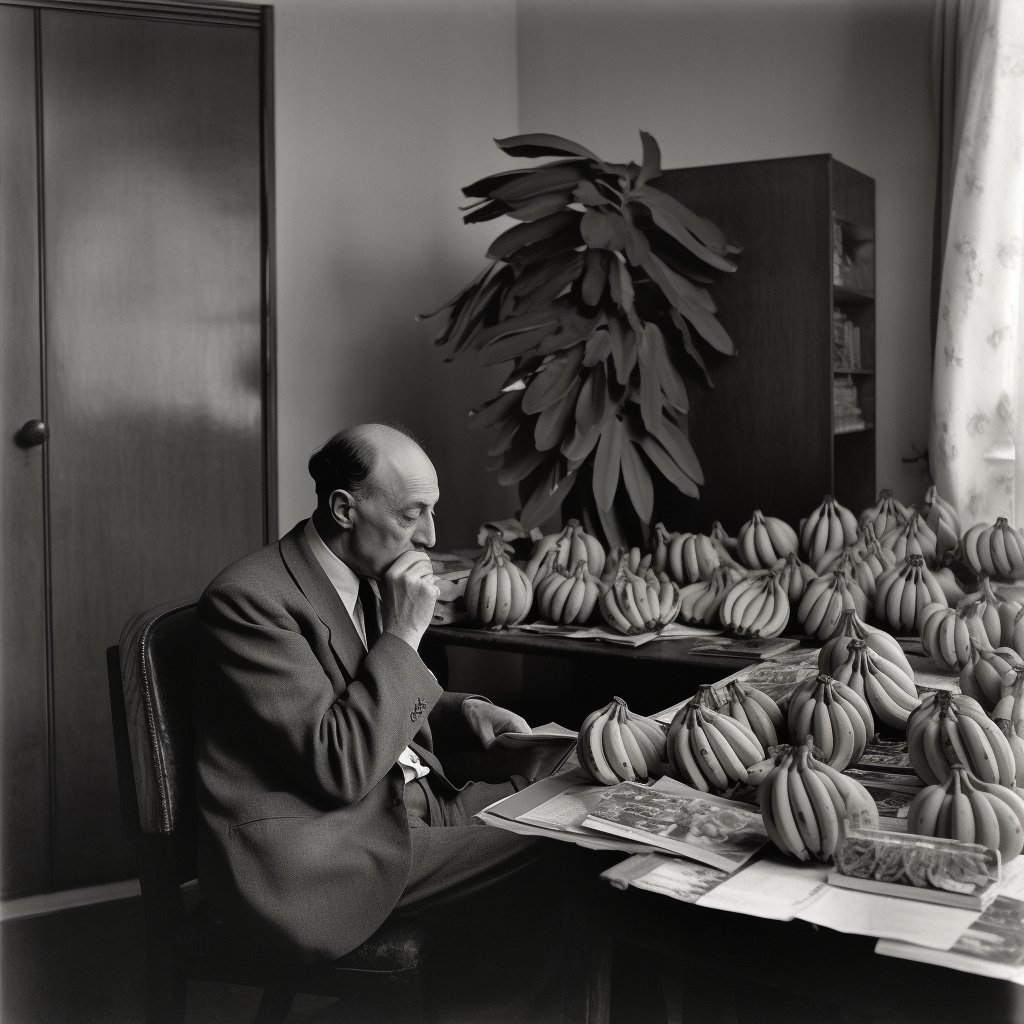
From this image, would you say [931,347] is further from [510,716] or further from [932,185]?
[510,716]

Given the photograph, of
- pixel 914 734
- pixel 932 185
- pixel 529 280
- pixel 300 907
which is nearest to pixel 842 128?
pixel 932 185

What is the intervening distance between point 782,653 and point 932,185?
187 centimetres

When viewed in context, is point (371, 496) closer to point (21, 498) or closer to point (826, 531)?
point (826, 531)

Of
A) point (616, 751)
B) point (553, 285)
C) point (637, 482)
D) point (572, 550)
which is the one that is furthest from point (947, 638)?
point (553, 285)

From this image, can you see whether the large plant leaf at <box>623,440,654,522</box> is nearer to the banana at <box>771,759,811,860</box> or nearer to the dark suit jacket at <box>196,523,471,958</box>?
the dark suit jacket at <box>196,523,471,958</box>

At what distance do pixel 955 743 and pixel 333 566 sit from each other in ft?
3.04

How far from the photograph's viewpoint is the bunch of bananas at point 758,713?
161 centimetres

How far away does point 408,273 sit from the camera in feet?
13.7

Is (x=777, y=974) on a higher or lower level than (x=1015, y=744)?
lower

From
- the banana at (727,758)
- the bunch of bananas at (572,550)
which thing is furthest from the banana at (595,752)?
the bunch of bananas at (572,550)

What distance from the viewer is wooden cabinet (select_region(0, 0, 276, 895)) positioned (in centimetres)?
325

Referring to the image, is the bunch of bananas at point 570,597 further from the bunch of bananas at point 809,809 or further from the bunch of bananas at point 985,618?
the bunch of bananas at point 809,809

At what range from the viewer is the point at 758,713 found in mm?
1623

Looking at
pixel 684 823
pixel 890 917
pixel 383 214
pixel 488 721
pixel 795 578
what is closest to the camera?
pixel 890 917
